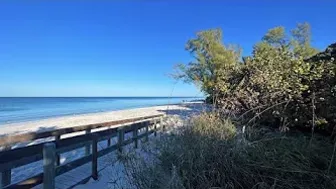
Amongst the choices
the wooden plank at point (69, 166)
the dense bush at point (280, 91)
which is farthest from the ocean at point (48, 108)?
the wooden plank at point (69, 166)

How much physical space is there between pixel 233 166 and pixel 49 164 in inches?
80.1

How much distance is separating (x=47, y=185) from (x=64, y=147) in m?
0.75

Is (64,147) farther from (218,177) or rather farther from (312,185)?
(312,185)

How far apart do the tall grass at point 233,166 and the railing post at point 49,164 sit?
0.90m

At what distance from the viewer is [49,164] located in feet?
11.0

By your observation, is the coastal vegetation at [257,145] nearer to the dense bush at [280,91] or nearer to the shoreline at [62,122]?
the dense bush at [280,91]

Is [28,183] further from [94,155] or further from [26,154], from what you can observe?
[94,155]

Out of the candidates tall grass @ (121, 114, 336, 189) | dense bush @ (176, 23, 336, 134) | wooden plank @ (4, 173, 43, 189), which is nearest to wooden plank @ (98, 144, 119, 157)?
wooden plank @ (4, 173, 43, 189)

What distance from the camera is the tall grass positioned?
2555 millimetres

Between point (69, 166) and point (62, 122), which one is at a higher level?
point (69, 166)

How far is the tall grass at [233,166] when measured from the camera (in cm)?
255

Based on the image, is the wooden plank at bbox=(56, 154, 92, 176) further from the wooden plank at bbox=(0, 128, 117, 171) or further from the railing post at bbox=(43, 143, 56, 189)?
the railing post at bbox=(43, 143, 56, 189)

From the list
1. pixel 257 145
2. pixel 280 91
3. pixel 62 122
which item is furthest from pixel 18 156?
pixel 62 122

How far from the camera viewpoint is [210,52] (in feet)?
118
